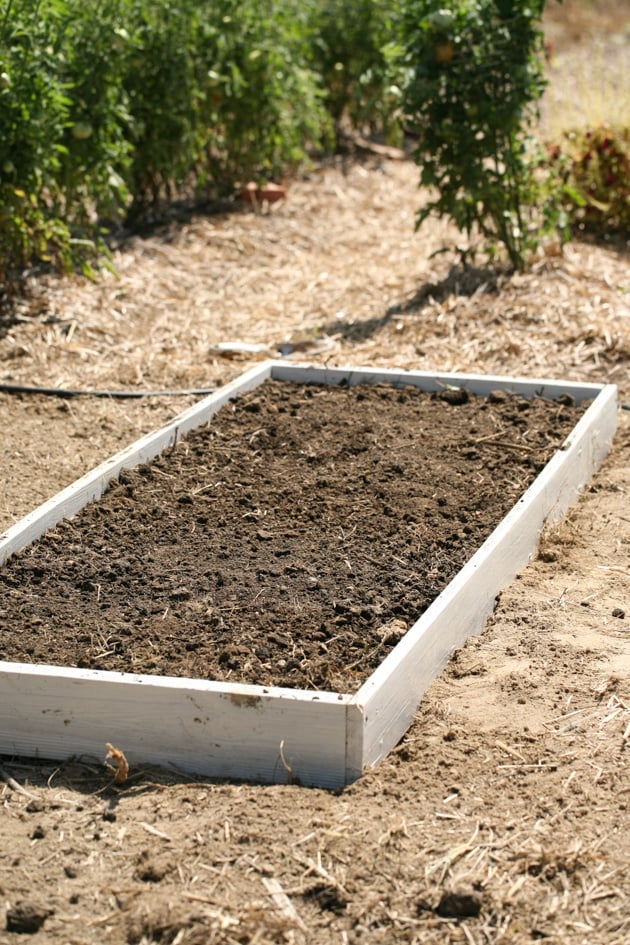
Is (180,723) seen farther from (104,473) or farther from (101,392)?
(101,392)

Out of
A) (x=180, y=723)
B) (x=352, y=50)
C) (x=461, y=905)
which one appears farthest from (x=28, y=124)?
(x=352, y=50)

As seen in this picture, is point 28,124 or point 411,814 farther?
point 28,124

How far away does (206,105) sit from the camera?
29.4 feet

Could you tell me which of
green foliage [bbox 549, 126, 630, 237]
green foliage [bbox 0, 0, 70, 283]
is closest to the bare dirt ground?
green foliage [bbox 0, 0, 70, 283]

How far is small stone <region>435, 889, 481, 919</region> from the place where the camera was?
2590mm

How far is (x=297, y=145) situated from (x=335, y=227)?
104 cm

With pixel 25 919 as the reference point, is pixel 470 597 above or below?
above

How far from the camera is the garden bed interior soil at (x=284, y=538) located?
3475mm

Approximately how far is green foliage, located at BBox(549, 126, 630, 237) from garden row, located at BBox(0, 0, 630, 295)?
0.03 m

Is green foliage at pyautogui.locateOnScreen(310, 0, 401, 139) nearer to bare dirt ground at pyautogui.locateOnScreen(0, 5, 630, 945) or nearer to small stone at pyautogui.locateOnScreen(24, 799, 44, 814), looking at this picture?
bare dirt ground at pyautogui.locateOnScreen(0, 5, 630, 945)

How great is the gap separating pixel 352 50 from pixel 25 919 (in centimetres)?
1011

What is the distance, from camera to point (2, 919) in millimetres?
2621

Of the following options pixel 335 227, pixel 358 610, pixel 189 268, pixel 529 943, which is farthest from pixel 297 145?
pixel 529 943

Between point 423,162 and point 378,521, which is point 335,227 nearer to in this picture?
point 423,162
